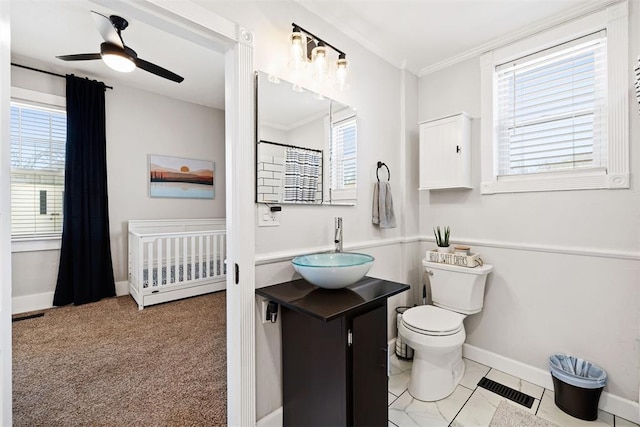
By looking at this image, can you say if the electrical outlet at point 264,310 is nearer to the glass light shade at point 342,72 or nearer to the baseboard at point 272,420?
the baseboard at point 272,420

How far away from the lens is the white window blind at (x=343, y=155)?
1.93 m

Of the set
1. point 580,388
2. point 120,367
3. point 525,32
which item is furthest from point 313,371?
point 525,32

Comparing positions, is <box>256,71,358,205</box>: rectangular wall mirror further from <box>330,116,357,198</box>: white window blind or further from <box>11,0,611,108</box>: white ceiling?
<box>11,0,611,108</box>: white ceiling

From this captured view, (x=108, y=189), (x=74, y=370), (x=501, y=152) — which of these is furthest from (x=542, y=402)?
(x=108, y=189)

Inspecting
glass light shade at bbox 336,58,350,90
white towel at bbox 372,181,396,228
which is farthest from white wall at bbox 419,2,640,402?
glass light shade at bbox 336,58,350,90

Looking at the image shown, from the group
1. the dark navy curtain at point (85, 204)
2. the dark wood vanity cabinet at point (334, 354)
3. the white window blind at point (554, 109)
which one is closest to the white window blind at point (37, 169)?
the dark navy curtain at point (85, 204)

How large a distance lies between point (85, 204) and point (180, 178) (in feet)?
3.80

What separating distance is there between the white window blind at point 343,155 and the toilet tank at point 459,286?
971 millimetres

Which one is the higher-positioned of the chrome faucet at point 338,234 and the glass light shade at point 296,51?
the glass light shade at point 296,51

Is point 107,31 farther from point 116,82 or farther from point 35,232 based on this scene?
point 35,232

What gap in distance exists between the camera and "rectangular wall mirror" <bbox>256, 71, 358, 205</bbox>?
5.00ft

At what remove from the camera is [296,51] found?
1582mm

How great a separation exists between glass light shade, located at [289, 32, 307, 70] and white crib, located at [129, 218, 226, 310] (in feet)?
8.52

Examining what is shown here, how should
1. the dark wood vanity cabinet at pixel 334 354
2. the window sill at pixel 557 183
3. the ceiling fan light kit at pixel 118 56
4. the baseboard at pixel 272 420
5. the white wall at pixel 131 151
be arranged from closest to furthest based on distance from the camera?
the dark wood vanity cabinet at pixel 334 354
the baseboard at pixel 272 420
the window sill at pixel 557 183
the ceiling fan light kit at pixel 118 56
the white wall at pixel 131 151
